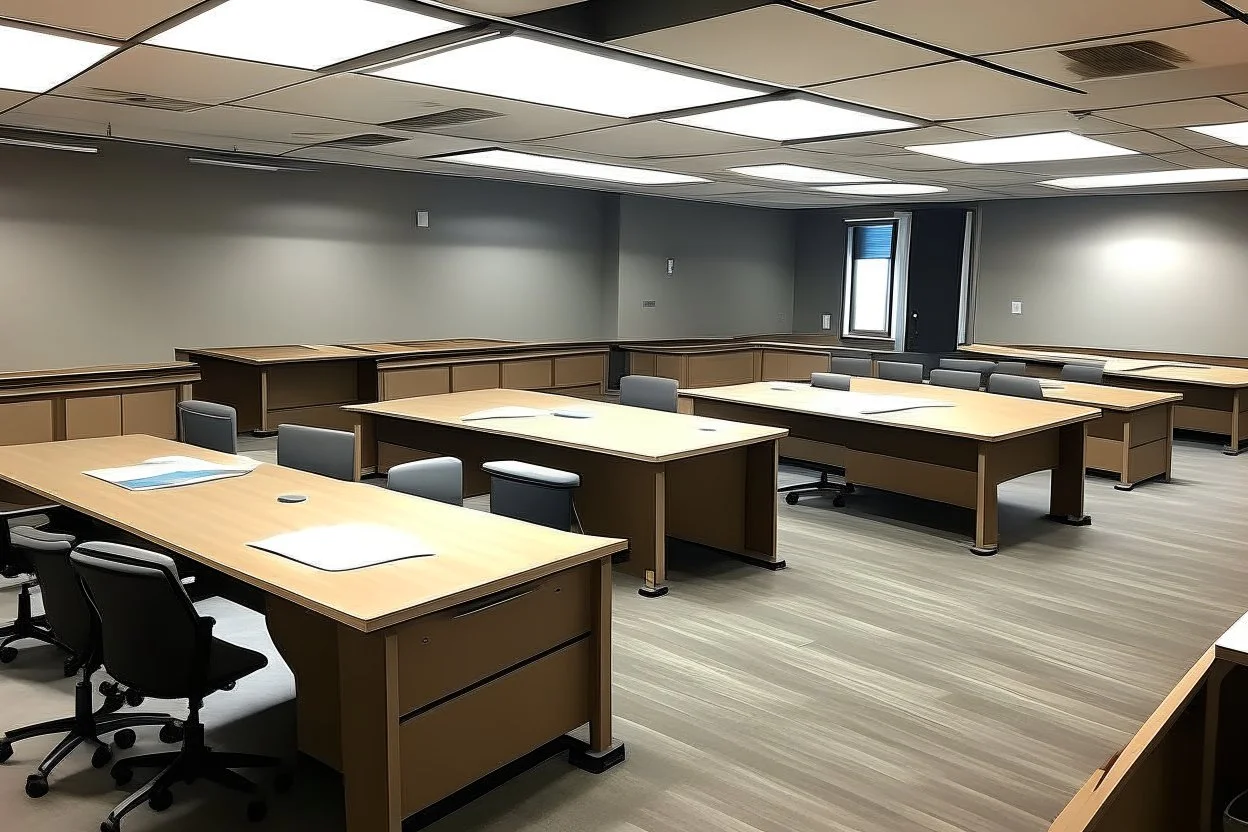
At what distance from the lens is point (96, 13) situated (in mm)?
3621

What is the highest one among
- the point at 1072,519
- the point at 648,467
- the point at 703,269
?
the point at 703,269

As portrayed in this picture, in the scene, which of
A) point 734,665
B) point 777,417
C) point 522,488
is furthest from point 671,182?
point 734,665

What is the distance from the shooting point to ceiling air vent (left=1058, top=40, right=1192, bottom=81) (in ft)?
12.8

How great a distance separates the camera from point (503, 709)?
2732 millimetres

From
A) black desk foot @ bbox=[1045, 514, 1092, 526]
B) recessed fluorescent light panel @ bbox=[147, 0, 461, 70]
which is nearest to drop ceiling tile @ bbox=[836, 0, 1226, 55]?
recessed fluorescent light panel @ bbox=[147, 0, 461, 70]

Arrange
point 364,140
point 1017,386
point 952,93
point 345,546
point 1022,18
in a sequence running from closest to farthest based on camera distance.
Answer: point 345,546, point 1022,18, point 952,93, point 364,140, point 1017,386

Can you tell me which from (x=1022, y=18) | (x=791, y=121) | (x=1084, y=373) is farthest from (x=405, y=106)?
(x=1084, y=373)

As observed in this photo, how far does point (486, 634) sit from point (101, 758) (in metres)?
1.38

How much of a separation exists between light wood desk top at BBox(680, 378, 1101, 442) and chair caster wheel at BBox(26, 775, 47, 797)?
4455 mm

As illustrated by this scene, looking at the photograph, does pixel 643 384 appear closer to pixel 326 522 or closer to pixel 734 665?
pixel 734 665

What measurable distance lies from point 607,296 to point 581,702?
949 centimetres

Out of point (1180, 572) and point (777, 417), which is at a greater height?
point (777, 417)

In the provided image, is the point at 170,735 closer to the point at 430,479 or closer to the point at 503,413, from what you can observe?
the point at 430,479

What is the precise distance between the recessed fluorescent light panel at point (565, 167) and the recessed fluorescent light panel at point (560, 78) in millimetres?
2628
